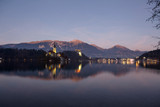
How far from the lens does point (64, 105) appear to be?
14.8 metres

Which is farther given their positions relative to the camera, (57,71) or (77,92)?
(57,71)

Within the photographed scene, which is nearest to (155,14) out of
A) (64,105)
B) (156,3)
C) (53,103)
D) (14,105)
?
(156,3)

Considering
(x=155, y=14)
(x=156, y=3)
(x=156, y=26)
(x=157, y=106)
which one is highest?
(x=156, y=3)

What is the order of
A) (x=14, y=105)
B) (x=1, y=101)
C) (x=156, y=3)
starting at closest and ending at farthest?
(x=156, y=3)
(x=14, y=105)
(x=1, y=101)

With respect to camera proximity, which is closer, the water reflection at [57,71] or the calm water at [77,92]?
the calm water at [77,92]

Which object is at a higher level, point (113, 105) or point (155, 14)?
point (155, 14)

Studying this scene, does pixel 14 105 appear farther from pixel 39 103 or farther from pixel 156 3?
pixel 156 3

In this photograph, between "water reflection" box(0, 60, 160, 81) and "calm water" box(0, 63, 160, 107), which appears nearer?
"calm water" box(0, 63, 160, 107)

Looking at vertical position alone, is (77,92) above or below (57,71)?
below

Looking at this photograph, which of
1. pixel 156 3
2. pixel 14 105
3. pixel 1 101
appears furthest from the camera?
pixel 1 101

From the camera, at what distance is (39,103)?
15.3m

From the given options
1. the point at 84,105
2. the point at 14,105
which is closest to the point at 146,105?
the point at 84,105

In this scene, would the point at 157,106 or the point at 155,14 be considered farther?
the point at 157,106

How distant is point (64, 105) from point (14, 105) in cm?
558
